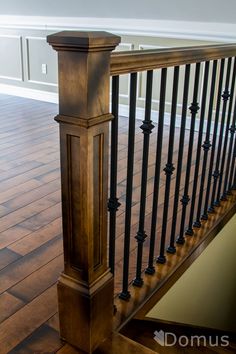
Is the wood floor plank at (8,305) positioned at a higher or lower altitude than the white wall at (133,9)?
lower

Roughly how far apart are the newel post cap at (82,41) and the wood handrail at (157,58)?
0.26 ft

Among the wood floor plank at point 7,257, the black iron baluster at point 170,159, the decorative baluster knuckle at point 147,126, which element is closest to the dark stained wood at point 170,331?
the black iron baluster at point 170,159

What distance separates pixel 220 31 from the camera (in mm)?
3389

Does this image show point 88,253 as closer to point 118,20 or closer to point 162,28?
point 162,28

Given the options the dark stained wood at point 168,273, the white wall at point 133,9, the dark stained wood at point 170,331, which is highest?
the white wall at point 133,9

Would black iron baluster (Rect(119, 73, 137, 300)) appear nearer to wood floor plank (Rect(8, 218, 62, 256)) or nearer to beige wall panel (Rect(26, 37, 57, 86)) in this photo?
wood floor plank (Rect(8, 218, 62, 256))

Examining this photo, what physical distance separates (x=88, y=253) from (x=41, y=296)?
1.54ft

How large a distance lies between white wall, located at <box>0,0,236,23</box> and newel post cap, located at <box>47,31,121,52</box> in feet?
8.63

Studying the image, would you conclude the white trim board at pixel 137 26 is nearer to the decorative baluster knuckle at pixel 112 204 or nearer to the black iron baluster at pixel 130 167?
the black iron baluster at pixel 130 167

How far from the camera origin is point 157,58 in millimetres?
1174

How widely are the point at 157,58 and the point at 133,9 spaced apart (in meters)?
2.83

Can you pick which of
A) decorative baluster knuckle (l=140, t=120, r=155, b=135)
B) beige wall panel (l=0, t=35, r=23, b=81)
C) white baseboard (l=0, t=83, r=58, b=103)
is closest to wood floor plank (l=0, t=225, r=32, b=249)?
decorative baluster knuckle (l=140, t=120, r=155, b=135)

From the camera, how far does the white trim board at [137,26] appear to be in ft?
11.2

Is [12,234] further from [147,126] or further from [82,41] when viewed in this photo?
[82,41]
